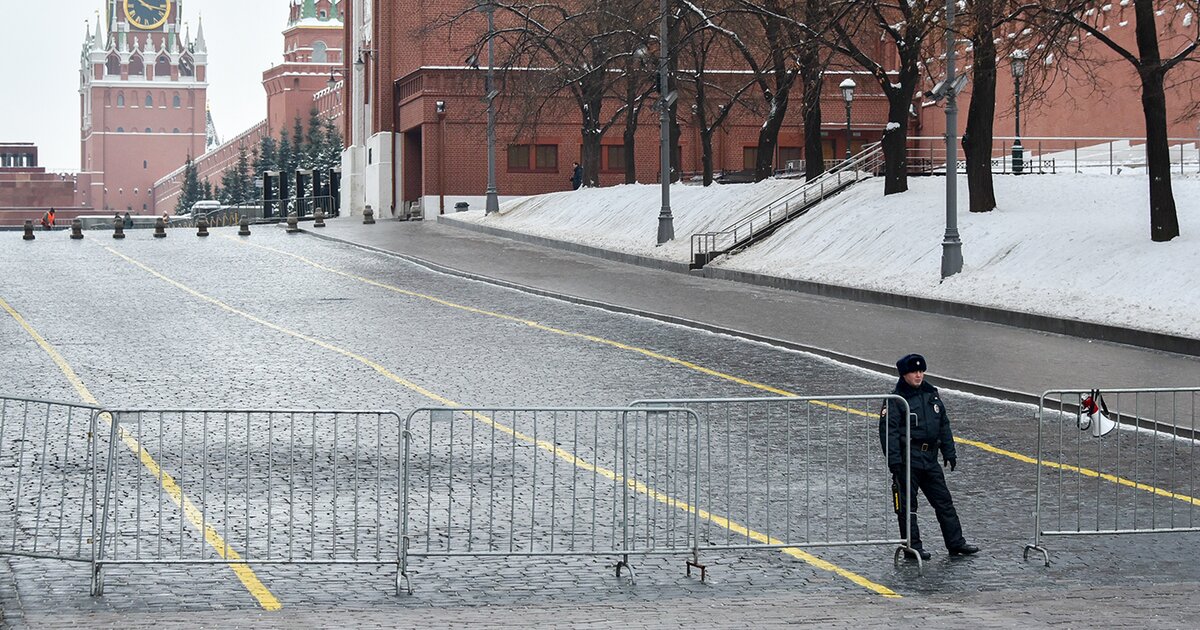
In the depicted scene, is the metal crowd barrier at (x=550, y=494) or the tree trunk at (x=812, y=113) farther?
the tree trunk at (x=812, y=113)

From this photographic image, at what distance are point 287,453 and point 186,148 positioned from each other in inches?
7479

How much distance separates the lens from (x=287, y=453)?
43.1ft

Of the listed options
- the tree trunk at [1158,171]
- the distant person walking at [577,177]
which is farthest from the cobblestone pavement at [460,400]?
the distant person walking at [577,177]

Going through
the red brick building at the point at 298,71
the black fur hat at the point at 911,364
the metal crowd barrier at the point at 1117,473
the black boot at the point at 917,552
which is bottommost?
the black boot at the point at 917,552

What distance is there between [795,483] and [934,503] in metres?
2.19

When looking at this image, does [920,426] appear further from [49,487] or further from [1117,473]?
[49,487]

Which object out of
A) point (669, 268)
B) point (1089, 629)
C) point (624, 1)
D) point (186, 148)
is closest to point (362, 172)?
point (624, 1)

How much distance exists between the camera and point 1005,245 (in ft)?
92.0

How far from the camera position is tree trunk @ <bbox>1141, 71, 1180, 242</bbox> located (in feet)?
83.1

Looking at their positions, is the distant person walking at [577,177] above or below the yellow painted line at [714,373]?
above

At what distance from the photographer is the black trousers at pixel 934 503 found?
33.3ft

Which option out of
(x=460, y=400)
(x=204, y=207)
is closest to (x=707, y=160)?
(x=460, y=400)

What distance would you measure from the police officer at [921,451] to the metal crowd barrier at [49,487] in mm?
4746

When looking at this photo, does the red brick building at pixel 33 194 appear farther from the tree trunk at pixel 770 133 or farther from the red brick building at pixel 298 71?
the tree trunk at pixel 770 133
